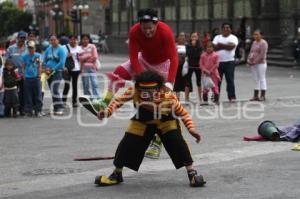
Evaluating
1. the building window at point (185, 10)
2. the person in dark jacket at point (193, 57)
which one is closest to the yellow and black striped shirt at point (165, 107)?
the person in dark jacket at point (193, 57)

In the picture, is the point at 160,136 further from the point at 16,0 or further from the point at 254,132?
the point at 16,0

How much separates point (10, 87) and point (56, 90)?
109cm

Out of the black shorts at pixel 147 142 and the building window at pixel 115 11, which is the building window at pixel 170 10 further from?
the black shorts at pixel 147 142

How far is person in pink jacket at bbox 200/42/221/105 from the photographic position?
1709 centimetres

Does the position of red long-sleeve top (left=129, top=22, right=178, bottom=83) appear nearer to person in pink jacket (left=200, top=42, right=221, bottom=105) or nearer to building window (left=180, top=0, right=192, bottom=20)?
person in pink jacket (left=200, top=42, right=221, bottom=105)

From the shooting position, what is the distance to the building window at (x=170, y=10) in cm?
4978

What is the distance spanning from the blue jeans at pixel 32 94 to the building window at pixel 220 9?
26.3m

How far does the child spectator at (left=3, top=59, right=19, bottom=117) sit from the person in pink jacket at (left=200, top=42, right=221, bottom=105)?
14.5 ft

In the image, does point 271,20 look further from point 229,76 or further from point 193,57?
A: point 229,76

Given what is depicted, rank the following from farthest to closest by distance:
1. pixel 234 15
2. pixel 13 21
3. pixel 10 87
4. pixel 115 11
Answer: pixel 13 21
pixel 115 11
pixel 234 15
pixel 10 87

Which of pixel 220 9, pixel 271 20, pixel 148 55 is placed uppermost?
pixel 148 55

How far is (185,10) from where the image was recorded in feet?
157

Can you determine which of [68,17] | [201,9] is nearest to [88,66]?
[201,9]

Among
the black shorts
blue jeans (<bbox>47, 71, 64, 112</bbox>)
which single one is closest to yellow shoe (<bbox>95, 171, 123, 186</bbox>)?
the black shorts
